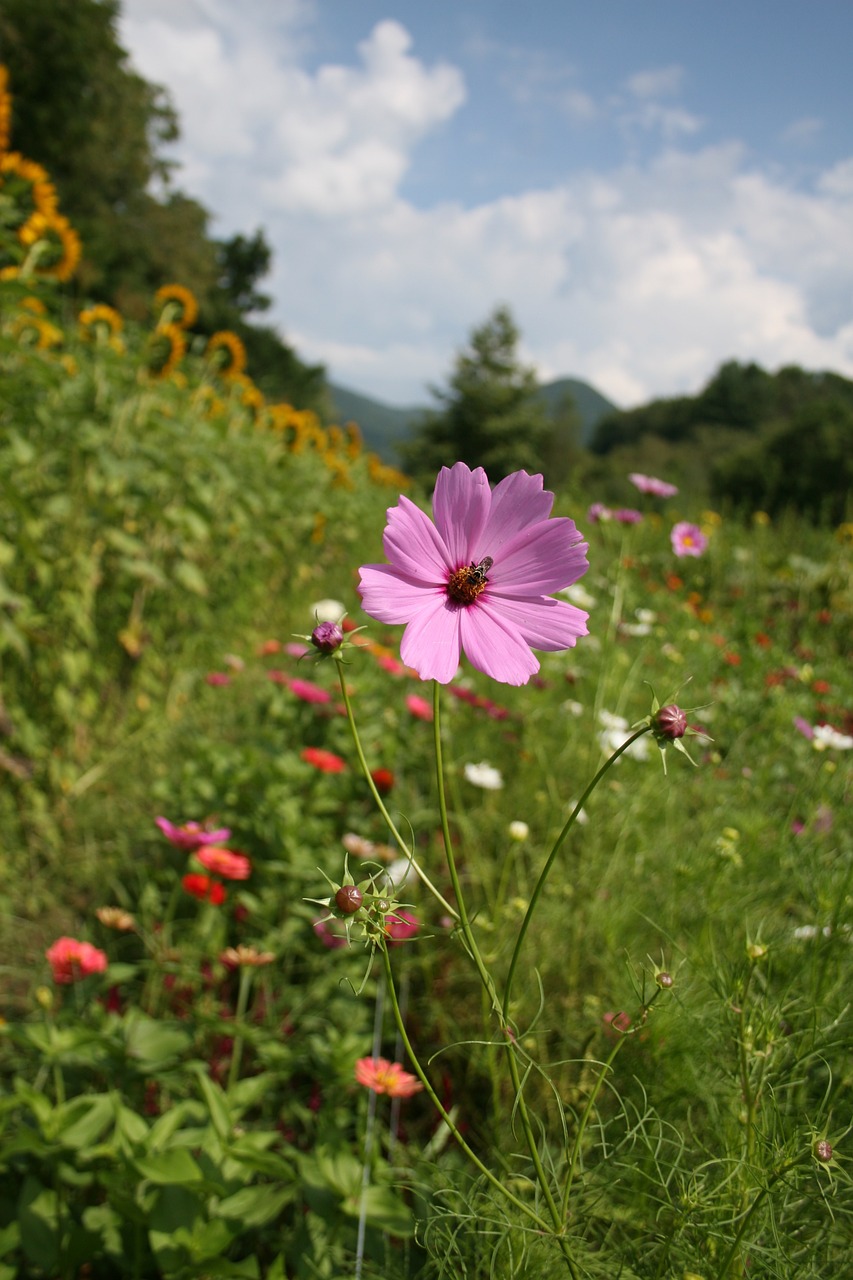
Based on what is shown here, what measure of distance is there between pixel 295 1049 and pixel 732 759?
143 centimetres

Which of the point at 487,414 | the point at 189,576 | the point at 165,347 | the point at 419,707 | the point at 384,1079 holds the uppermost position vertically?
the point at 487,414

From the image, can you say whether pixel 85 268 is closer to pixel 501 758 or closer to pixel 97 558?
pixel 97 558

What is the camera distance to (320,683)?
2289mm

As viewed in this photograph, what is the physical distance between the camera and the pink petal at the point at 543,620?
0.54m

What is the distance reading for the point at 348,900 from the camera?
49 centimetres

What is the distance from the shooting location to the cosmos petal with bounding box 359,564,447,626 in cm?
52

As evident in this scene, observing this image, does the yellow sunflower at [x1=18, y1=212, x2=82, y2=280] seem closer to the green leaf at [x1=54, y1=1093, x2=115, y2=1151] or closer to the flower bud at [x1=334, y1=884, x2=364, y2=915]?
the green leaf at [x1=54, y1=1093, x2=115, y2=1151]

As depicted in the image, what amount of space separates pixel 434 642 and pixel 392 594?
5cm

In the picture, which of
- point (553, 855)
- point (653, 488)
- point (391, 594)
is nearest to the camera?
point (553, 855)

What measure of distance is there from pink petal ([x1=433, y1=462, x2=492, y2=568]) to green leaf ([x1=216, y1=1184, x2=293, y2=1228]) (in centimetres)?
86

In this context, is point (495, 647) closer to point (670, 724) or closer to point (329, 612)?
point (670, 724)

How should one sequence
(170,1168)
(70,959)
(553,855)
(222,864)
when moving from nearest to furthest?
(553,855) → (170,1168) → (70,959) → (222,864)

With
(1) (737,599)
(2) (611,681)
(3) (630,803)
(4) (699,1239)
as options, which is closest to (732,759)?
(2) (611,681)

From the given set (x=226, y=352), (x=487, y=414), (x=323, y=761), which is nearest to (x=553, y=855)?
(x=323, y=761)
